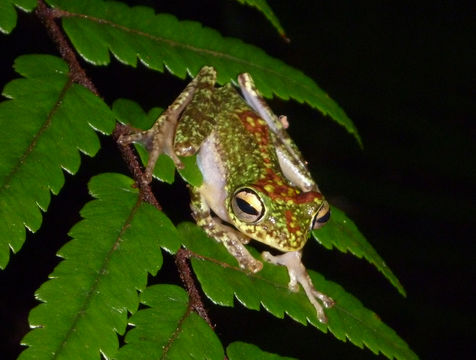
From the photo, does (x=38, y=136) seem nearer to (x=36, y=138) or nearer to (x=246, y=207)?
(x=36, y=138)

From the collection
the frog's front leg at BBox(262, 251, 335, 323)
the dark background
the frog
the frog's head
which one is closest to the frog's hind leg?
the frog

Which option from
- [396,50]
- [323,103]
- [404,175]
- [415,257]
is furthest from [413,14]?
[323,103]

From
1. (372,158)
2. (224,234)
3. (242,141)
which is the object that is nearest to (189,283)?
(224,234)

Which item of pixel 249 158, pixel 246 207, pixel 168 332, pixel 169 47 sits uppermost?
pixel 169 47

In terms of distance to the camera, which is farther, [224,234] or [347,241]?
[347,241]

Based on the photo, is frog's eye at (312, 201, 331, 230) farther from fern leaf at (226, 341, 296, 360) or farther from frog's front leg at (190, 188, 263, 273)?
fern leaf at (226, 341, 296, 360)

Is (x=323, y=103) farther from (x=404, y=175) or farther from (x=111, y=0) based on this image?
(x=404, y=175)
